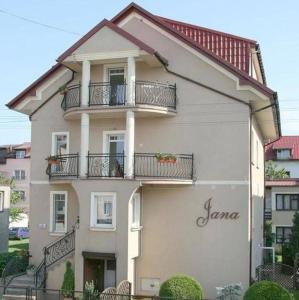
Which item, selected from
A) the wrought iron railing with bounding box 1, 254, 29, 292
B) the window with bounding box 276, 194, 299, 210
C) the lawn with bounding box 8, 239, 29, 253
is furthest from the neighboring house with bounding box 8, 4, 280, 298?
the window with bounding box 276, 194, 299, 210

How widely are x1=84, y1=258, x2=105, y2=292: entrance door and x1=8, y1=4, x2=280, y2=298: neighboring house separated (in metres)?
0.04

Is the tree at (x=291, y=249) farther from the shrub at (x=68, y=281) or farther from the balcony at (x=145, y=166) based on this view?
the shrub at (x=68, y=281)

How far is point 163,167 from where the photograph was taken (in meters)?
22.5

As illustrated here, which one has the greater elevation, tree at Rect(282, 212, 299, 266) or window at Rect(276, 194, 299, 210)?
window at Rect(276, 194, 299, 210)

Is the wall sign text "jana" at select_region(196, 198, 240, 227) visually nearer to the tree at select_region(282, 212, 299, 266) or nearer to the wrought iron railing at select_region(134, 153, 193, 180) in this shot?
the wrought iron railing at select_region(134, 153, 193, 180)

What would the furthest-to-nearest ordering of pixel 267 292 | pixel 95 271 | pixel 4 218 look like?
pixel 4 218 < pixel 95 271 < pixel 267 292

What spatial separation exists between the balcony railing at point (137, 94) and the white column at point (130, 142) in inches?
30.2

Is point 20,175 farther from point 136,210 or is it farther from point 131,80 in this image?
point 131,80

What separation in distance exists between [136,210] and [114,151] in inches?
119

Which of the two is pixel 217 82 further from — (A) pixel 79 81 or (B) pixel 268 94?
(A) pixel 79 81

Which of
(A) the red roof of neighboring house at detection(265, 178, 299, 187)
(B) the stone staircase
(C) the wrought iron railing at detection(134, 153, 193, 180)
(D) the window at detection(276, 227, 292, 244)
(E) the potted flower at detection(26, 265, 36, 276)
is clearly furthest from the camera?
(A) the red roof of neighboring house at detection(265, 178, 299, 187)

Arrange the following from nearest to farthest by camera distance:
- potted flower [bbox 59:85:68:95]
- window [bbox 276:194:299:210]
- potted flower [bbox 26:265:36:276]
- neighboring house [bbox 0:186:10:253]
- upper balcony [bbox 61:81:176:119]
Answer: upper balcony [bbox 61:81:176:119] → potted flower [bbox 26:265:36:276] → potted flower [bbox 59:85:68:95] → neighboring house [bbox 0:186:10:253] → window [bbox 276:194:299:210]

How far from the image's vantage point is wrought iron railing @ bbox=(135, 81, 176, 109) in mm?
22375

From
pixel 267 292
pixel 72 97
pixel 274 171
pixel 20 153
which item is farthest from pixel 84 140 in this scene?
pixel 20 153
